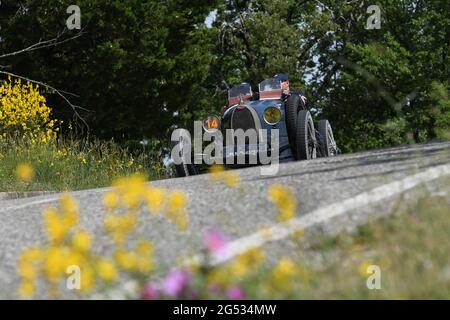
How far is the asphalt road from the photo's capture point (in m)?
4.70

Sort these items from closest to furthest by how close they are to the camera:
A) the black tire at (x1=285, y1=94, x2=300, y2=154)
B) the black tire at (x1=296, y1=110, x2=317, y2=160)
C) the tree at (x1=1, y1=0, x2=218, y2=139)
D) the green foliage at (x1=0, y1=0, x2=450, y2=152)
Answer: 1. the black tire at (x1=296, y1=110, x2=317, y2=160)
2. the black tire at (x1=285, y1=94, x2=300, y2=154)
3. the tree at (x1=1, y1=0, x2=218, y2=139)
4. the green foliage at (x1=0, y1=0, x2=450, y2=152)

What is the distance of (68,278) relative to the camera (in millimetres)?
4371

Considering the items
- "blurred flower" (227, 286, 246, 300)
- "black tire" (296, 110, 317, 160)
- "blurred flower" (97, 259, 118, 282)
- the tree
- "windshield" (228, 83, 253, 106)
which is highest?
the tree

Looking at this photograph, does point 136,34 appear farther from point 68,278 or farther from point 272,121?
point 68,278

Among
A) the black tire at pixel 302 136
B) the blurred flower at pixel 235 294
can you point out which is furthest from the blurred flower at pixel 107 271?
the black tire at pixel 302 136

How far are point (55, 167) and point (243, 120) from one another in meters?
3.44

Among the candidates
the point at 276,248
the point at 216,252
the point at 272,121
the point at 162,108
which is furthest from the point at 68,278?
the point at 162,108

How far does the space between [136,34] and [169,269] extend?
13.6 metres

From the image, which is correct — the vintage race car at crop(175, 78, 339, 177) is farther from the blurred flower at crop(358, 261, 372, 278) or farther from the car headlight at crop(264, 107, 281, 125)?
the blurred flower at crop(358, 261, 372, 278)

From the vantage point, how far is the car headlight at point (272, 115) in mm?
11328

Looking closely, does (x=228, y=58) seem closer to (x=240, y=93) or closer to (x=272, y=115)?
(x=240, y=93)

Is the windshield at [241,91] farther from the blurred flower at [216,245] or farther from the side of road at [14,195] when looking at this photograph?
the blurred flower at [216,245]

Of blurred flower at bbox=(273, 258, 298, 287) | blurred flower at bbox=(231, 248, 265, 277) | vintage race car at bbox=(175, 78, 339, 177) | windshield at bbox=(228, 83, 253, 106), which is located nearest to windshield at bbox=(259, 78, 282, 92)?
vintage race car at bbox=(175, 78, 339, 177)

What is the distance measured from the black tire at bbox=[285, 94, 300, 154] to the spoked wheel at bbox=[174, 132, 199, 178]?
143 cm
